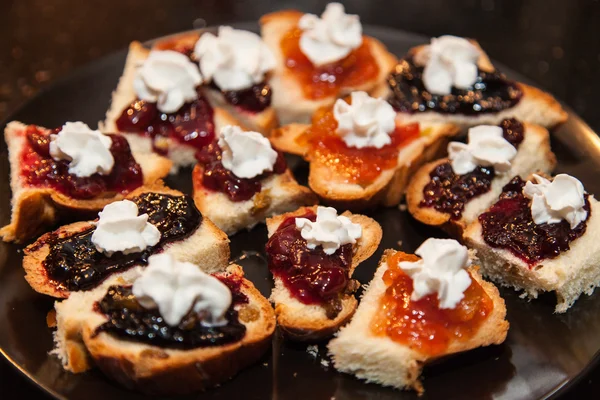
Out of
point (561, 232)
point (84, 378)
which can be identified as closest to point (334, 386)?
point (84, 378)

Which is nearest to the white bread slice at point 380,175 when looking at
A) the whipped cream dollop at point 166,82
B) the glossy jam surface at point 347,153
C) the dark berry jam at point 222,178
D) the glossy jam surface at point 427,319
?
the glossy jam surface at point 347,153

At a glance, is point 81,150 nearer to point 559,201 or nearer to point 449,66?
point 449,66

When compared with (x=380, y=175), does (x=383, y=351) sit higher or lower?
lower

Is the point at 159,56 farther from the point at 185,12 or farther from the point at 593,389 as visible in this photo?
the point at 593,389

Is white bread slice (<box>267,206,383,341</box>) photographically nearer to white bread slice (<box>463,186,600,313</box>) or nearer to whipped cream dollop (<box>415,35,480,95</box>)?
white bread slice (<box>463,186,600,313</box>)

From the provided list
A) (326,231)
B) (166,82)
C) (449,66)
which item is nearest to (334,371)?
(326,231)

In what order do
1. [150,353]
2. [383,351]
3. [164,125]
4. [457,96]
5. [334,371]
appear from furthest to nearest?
[457,96], [164,125], [334,371], [383,351], [150,353]

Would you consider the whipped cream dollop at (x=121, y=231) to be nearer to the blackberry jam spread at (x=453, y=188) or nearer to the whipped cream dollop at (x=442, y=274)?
the whipped cream dollop at (x=442, y=274)

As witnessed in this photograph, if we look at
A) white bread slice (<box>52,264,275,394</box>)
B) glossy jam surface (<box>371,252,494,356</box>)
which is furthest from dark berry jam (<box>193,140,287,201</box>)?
glossy jam surface (<box>371,252,494,356</box>)
